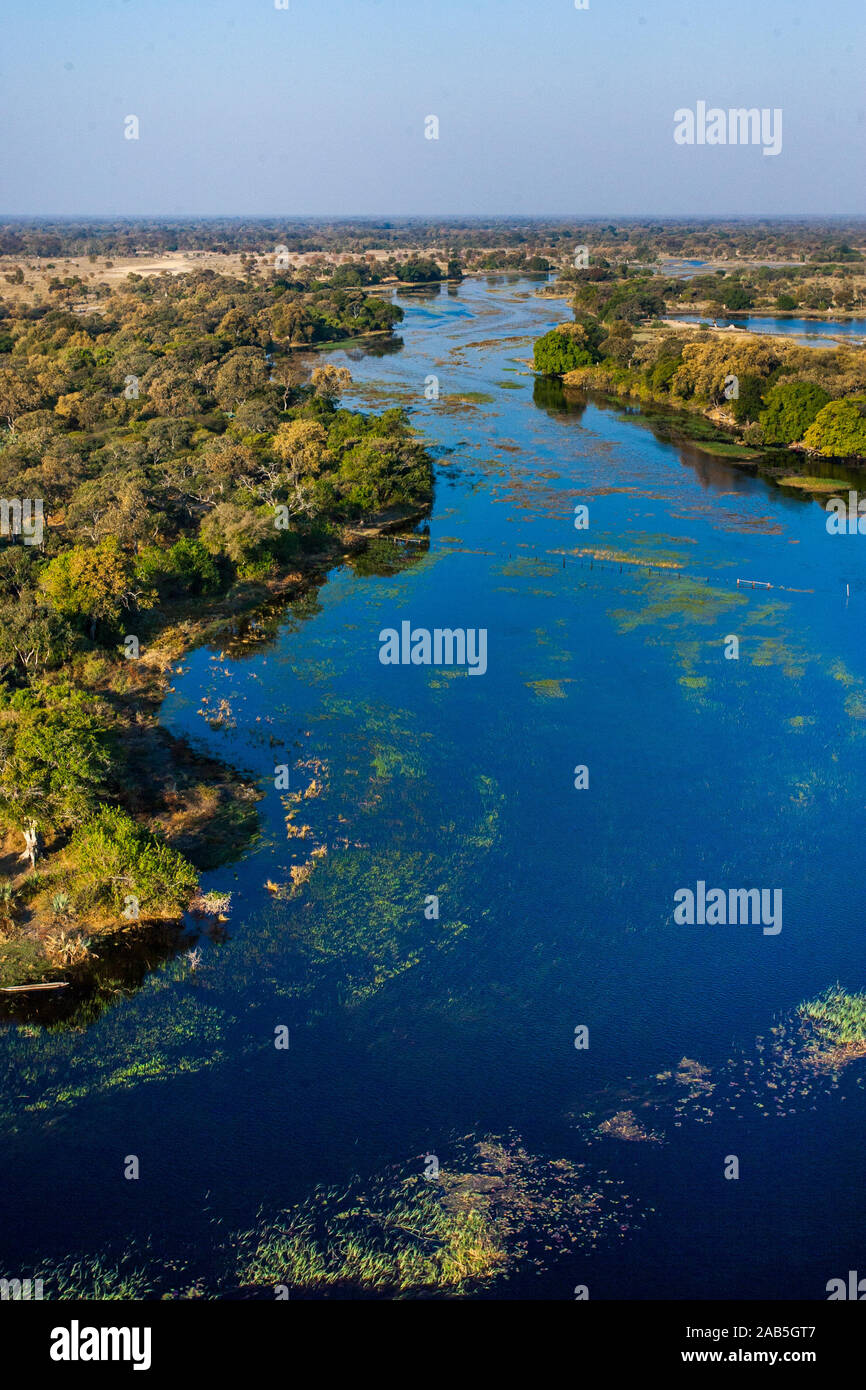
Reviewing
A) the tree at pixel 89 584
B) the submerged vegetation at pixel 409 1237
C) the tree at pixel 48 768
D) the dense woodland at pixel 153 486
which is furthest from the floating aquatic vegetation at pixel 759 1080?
the tree at pixel 89 584

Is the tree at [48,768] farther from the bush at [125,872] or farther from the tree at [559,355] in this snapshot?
the tree at [559,355]

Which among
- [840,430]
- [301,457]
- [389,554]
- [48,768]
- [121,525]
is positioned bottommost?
[48,768]

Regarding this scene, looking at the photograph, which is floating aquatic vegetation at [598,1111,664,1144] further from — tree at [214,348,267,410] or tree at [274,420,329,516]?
tree at [214,348,267,410]

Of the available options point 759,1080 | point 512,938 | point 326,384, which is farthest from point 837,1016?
point 326,384

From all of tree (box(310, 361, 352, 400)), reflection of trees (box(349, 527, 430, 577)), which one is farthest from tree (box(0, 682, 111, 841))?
tree (box(310, 361, 352, 400))

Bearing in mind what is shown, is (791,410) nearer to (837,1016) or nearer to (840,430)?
(840,430)

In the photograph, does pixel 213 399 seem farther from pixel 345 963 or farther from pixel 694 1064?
pixel 694 1064
